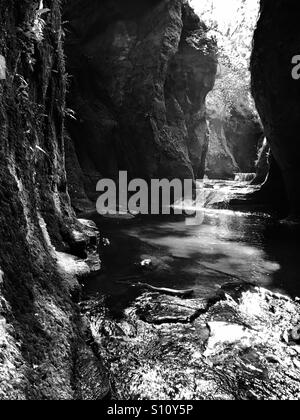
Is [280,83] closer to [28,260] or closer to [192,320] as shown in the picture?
[192,320]

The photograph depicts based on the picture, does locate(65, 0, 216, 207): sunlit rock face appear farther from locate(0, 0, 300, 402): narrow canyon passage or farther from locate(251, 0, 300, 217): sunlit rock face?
locate(251, 0, 300, 217): sunlit rock face

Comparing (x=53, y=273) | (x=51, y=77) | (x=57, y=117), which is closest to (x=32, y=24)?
(x=51, y=77)

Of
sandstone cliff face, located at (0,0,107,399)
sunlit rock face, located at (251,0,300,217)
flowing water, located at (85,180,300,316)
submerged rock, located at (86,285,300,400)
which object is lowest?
submerged rock, located at (86,285,300,400)

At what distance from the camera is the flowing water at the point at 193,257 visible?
6457mm

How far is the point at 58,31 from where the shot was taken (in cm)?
833

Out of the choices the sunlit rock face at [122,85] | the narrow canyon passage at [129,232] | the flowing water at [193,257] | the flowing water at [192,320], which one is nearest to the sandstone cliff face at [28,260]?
the narrow canyon passage at [129,232]

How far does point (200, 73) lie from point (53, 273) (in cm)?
2642

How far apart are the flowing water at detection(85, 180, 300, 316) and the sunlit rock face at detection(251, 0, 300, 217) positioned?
3760 mm

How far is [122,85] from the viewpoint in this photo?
20750 millimetres

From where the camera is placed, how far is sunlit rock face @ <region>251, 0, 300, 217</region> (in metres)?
13.7

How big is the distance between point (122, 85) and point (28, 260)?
19636 mm

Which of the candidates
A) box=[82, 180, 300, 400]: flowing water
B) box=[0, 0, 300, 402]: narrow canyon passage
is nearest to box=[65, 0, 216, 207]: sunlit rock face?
box=[0, 0, 300, 402]: narrow canyon passage

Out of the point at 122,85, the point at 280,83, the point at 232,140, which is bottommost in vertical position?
the point at 280,83

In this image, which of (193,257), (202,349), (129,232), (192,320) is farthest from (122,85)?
(202,349)
